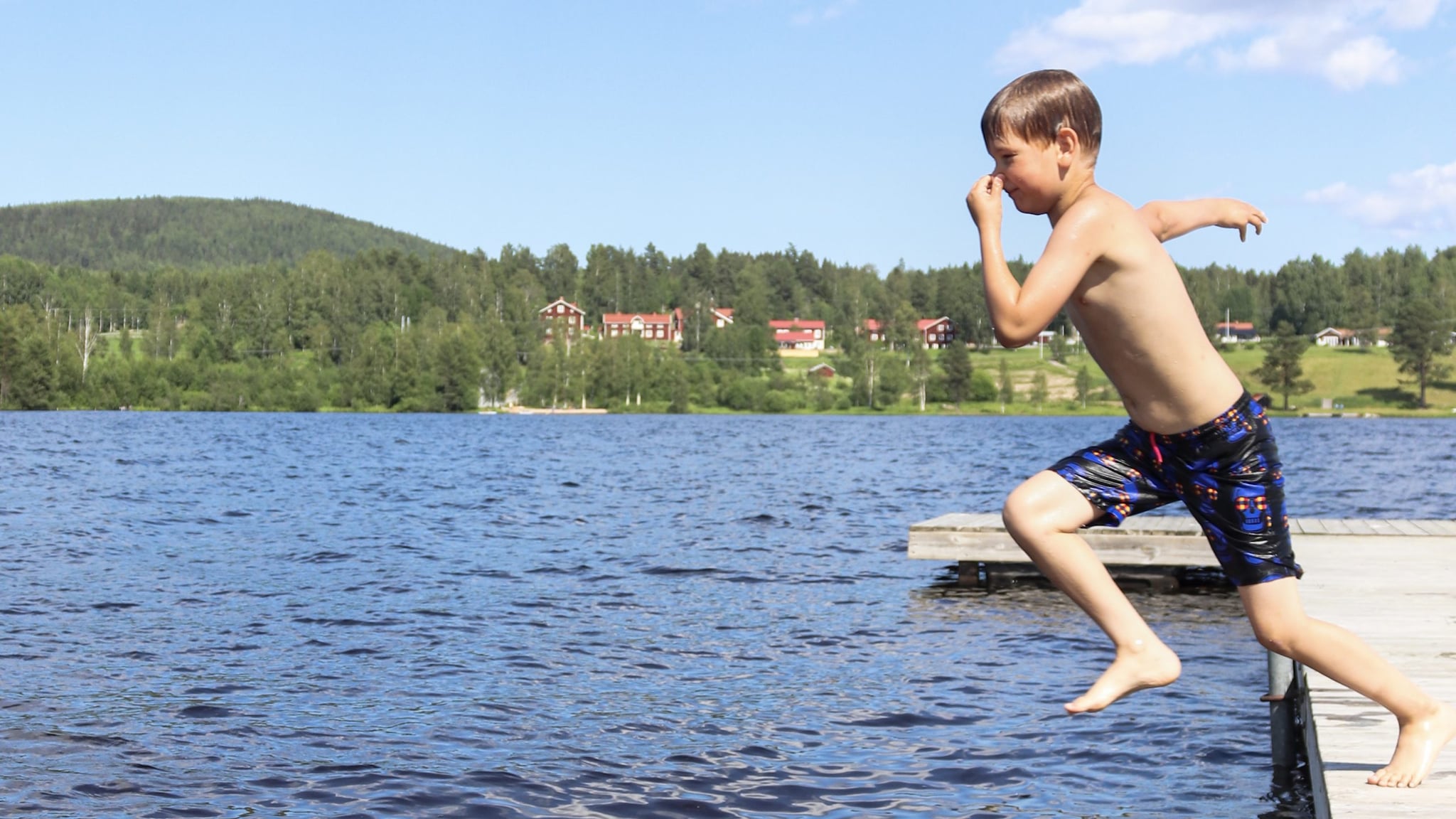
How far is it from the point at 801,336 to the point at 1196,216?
19022cm

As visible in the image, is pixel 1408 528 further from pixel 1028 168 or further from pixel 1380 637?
pixel 1028 168

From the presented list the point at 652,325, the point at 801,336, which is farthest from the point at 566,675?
the point at 652,325

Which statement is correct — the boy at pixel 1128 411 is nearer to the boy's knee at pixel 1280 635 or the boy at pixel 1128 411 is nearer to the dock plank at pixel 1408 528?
the boy's knee at pixel 1280 635

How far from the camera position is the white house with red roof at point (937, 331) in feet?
623

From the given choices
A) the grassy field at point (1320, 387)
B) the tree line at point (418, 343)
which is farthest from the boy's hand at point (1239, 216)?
the grassy field at point (1320, 387)

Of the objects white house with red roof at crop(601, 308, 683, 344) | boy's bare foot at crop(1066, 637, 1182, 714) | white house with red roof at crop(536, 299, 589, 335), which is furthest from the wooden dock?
white house with red roof at crop(601, 308, 683, 344)

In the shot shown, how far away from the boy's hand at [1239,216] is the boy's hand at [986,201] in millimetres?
1157

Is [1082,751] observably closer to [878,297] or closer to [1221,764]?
[1221,764]

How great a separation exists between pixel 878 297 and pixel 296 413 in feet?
308

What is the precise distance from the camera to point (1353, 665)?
457 cm

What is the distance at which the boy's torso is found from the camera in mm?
4133

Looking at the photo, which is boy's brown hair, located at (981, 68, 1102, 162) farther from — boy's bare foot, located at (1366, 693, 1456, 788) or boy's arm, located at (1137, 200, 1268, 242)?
boy's bare foot, located at (1366, 693, 1456, 788)

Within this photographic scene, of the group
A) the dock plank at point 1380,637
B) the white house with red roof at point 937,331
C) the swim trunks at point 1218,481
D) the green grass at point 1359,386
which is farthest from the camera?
the white house with red roof at point 937,331

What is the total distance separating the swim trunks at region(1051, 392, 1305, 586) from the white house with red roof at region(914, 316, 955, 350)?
608 feet
